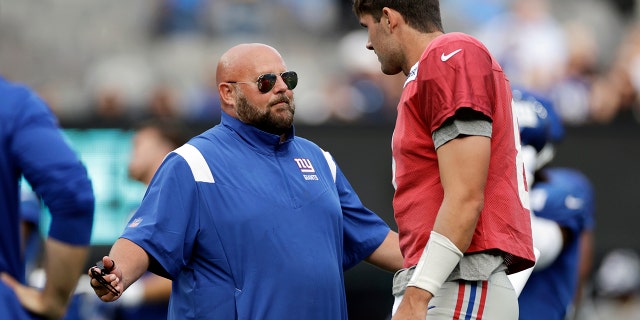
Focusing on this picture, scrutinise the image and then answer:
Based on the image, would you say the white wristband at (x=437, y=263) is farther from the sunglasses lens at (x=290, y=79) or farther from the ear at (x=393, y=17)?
the sunglasses lens at (x=290, y=79)

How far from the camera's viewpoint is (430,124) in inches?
176

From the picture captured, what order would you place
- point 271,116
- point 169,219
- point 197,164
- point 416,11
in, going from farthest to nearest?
point 271,116
point 197,164
point 169,219
point 416,11

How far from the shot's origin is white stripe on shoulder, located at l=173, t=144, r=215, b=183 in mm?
5082

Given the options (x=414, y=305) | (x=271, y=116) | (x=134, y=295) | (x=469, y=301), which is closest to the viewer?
(x=414, y=305)

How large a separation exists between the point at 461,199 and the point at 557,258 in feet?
8.77

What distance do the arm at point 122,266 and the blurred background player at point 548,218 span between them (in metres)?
2.33

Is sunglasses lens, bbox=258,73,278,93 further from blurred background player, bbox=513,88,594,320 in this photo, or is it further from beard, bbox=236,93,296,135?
blurred background player, bbox=513,88,594,320

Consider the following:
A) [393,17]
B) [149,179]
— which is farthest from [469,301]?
[149,179]

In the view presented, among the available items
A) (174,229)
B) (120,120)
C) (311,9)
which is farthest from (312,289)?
(311,9)

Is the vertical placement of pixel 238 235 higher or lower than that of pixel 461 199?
lower

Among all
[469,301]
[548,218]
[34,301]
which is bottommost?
[548,218]

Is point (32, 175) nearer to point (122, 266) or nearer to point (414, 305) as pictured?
point (122, 266)

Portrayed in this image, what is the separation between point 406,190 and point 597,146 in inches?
270

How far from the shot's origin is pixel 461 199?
4.31 meters
